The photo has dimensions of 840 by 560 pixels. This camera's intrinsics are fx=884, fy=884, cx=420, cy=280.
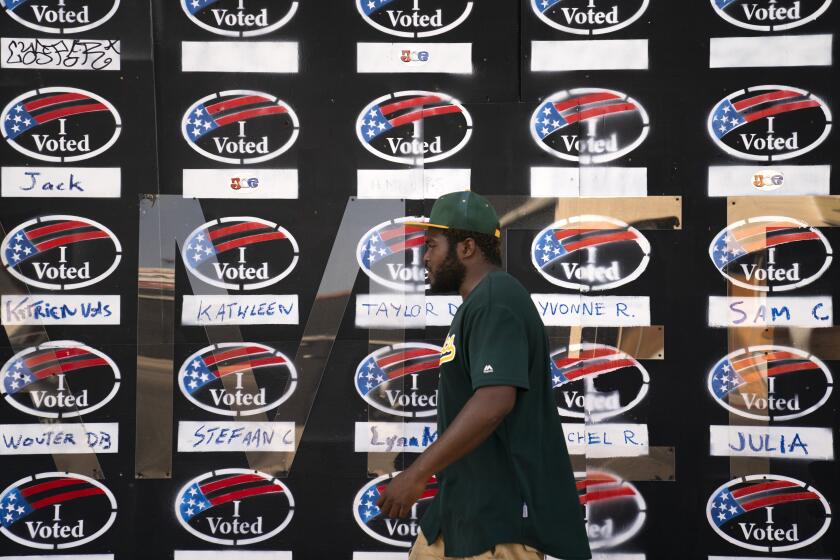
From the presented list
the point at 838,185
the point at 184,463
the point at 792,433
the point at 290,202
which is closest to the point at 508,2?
the point at 290,202

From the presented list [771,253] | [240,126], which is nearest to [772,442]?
[771,253]

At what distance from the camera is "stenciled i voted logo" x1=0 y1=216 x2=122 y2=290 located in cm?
390

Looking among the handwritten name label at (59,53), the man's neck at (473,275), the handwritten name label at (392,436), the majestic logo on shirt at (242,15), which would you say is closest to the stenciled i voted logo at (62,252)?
the handwritten name label at (59,53)

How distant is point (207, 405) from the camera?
388 centimetres

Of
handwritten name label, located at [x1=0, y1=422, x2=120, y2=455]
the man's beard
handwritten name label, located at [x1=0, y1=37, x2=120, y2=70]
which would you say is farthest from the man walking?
handwritten name label, located at [x1=0, y1=37, x2=120, y2=70]

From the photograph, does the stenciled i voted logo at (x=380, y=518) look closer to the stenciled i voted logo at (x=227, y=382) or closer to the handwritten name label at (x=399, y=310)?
the stenciled i voted logo at (x=227, y=382)

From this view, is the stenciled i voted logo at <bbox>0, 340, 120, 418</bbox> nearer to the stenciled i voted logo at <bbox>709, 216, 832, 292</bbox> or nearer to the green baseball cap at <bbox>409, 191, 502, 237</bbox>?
the green baseball cap at <bbox>409, 191, 502, 237</bbox>

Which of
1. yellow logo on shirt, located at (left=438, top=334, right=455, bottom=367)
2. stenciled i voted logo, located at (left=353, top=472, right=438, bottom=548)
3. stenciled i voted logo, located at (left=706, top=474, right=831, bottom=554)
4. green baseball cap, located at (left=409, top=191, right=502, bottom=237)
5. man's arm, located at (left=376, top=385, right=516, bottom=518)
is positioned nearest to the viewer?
man's arm, located at (left=376, top=385, right=516, bottom=518)

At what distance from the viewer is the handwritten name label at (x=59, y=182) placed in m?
3.91

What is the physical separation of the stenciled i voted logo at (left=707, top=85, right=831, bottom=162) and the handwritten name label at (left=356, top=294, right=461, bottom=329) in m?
1.40

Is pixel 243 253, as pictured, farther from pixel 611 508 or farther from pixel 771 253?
pixel 771 253

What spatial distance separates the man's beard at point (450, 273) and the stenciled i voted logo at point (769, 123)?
1.86 m

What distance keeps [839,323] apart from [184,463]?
2.89 m

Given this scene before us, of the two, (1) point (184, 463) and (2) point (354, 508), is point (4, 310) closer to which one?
(1) point (184, 463)
